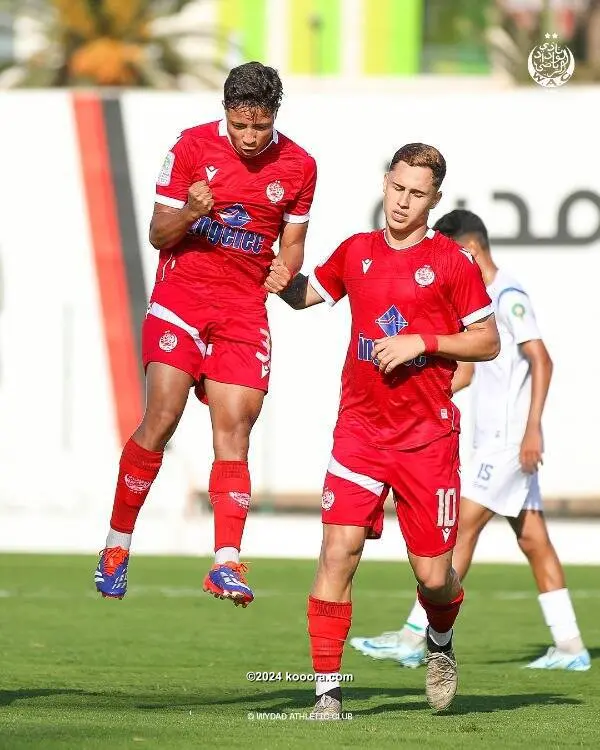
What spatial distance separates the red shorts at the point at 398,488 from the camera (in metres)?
7.43

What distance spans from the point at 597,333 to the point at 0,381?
6128 millimetres

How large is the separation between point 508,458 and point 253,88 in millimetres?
3275

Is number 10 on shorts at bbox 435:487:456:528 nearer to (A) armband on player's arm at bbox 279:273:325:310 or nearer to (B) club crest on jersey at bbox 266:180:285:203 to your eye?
(A) armband on player's arm at bbox 279:273:325:310

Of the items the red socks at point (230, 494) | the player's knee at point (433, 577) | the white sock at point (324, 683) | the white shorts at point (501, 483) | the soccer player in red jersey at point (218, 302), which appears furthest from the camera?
the white shorts at point (501, 483)

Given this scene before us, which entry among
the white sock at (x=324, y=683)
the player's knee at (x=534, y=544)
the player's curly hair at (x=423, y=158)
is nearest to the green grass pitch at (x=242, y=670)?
the white sock at (x=324, y=683)

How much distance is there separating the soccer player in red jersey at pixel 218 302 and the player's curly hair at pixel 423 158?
82cm

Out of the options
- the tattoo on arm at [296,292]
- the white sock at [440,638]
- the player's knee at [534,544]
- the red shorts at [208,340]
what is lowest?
the player's knee at [534,544]

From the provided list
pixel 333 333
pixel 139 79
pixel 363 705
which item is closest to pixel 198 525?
pixel 333 333

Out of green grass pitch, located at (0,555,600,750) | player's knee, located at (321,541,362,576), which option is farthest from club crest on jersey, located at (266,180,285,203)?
green grass pitch, located at (0,555,600,750)

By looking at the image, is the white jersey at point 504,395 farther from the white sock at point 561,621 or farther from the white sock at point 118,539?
the white sock at point 118,539

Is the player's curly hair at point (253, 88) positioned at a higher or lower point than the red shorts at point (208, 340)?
higher

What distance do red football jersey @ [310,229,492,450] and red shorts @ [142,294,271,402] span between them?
2.99ft

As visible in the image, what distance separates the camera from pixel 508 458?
10.2 metres

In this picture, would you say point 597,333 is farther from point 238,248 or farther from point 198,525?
point 238,248
